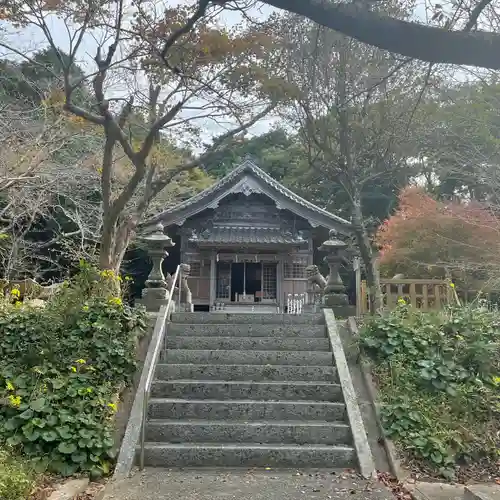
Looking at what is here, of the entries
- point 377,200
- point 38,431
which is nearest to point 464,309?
point 38,431

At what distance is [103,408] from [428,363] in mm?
3935

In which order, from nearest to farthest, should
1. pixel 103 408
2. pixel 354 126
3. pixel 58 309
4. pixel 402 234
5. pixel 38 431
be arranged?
pixel 38 431 < pixel 103 408 < pixel 58 309 < pixel 354 126 < pixel 402 234

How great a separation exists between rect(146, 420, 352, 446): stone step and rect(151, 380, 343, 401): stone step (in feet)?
2.09

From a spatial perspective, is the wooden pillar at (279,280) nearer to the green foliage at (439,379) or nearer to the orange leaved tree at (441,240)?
the orange leaved tree at (441,240)

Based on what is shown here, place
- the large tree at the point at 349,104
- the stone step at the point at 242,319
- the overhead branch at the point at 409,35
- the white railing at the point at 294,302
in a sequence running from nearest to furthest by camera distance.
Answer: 1. the overhead branch at the point at 409,35
2. the stone step at the point at 242,319
3. the large tree at the point at 349,104
4. the white railing at the point at 294,302

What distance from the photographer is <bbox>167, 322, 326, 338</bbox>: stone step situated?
7555mm

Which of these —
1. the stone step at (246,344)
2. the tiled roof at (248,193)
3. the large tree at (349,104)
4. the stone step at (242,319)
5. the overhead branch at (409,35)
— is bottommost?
the stone step at (246,344)

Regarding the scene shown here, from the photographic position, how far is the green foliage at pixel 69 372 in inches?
191

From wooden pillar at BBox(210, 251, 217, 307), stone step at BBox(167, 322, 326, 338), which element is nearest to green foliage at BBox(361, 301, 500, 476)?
stone step at BBox(167, 322, 326, 338)

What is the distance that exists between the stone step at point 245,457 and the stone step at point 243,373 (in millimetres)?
1378

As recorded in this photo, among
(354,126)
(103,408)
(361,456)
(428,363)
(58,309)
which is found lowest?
(361,456)

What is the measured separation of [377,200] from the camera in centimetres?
2377

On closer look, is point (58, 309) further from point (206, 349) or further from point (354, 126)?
point (354, 126)

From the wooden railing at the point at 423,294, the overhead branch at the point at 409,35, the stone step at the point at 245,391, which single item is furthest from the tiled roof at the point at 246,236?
the overhead branch at the point at 409,35
